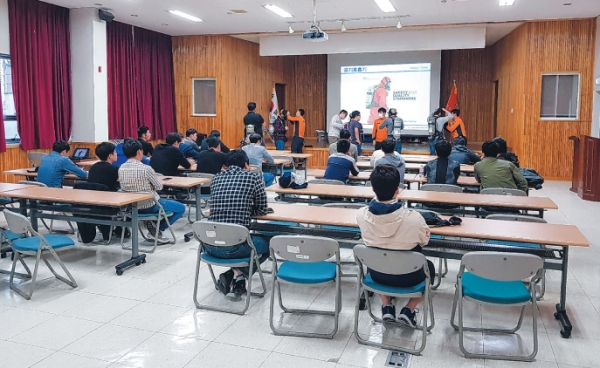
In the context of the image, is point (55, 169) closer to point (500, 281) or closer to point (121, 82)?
point (500, 281)

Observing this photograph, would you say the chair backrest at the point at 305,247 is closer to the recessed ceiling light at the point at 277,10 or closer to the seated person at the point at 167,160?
the seated person at the point at 167,160

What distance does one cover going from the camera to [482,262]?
9.86 ft

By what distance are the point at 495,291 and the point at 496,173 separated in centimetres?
256

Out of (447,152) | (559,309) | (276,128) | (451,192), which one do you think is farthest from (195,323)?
(276,128)

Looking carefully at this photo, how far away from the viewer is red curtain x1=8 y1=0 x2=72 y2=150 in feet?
28.6

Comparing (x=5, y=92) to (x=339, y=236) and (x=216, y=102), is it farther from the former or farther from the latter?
(x=339, y=236)

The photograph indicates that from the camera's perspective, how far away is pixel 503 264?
298 centimetres

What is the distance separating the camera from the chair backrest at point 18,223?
3934 millimetres

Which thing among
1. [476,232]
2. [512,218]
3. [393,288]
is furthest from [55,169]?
[512,218]

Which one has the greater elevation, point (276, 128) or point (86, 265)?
point (276, 128)

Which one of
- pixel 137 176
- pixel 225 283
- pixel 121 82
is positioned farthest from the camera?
pixel 121 82

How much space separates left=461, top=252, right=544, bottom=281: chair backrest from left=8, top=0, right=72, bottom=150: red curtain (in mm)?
8237

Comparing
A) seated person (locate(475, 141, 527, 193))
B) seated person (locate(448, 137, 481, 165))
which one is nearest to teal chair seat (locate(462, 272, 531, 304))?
seated person (locate(475, 141, 527, 193))

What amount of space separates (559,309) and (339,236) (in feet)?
5.44
